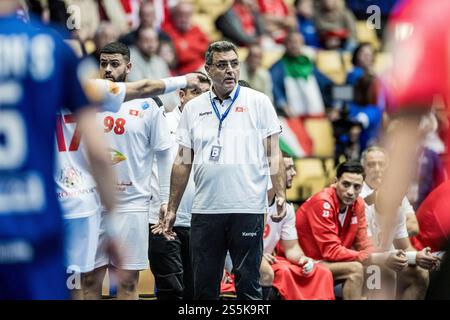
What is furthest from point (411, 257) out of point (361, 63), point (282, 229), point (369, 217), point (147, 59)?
point (361, 63)

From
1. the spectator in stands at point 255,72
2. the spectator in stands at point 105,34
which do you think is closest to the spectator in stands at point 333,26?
the spectator in stands at point 255,72

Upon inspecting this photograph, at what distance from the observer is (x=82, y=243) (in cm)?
778

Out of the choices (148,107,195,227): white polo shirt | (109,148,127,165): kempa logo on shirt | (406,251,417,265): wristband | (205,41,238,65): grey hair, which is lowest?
(406,251,417,265): wristband

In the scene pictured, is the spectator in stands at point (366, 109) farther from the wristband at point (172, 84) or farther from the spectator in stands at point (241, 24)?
the wristband at point (172, 84)

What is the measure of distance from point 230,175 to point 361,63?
5.38 metres

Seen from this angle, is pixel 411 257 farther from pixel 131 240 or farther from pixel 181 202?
pixel 131 240

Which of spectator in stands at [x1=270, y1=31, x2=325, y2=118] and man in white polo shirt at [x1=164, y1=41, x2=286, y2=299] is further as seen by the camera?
spectator in stands at [x1=270, y1=31, x2=325, y2=118]

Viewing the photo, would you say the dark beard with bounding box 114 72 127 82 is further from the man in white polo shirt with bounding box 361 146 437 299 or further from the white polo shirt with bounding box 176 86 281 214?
the man in white polo shirt with bounding box 361 146 437 299

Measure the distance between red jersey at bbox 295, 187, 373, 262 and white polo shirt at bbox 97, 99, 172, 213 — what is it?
1652 millimetres

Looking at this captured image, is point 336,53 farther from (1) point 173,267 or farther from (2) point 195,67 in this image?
(1) point 173,267

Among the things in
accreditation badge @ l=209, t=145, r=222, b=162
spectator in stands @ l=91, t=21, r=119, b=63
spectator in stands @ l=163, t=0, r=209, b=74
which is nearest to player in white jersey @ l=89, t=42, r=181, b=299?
accreditation badge @ l=209, t=145, r=222, b=162

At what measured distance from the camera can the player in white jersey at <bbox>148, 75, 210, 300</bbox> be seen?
839 cm

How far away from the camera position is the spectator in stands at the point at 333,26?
513 inches
